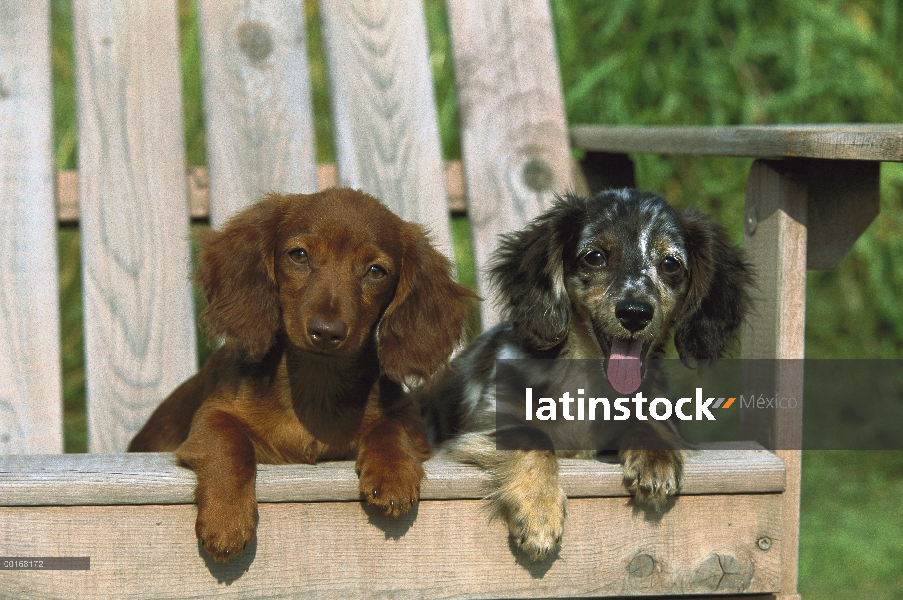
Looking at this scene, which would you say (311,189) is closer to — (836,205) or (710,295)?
(710,295)

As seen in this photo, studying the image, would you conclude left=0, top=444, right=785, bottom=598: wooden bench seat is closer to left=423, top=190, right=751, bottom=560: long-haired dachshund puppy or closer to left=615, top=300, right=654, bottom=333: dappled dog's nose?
left=423, top=190, right=751, bottom=560: long-haired dachshund puppy

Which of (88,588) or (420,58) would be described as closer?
(88,588)

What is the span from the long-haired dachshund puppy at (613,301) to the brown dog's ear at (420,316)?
17 centimetres

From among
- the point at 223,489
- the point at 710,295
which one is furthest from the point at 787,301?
the point at 223,489

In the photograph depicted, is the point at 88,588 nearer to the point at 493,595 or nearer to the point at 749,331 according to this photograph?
the point at 493,595

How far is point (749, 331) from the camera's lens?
3227mm

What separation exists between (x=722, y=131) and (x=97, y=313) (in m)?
2.16

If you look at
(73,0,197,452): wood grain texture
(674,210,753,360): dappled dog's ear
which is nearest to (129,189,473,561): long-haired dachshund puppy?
(674,210,753,360): dappled dog's ear

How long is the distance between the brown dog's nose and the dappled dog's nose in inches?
28.6

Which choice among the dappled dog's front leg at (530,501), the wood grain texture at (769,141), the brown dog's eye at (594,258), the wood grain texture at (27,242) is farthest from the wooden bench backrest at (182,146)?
the dappled dog's front leg at (530,501)

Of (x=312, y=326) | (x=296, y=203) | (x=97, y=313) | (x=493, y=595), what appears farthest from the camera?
(x=97, y=313)

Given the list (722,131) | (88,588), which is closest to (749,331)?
(722,131)

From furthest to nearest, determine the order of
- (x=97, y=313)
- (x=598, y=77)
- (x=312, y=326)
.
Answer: (x=598, y=77), (x=97, y=313), (x=312, y=326)

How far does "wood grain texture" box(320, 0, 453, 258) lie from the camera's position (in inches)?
162
